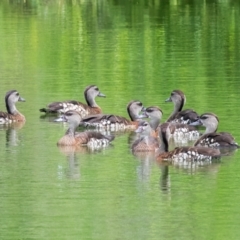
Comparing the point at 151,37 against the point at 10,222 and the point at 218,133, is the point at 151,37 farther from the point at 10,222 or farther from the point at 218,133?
the point at 10,222

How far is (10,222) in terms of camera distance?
13594 millimetres

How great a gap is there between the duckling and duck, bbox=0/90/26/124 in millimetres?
3111

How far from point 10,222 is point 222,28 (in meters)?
23.4

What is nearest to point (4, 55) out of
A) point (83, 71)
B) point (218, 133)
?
point (83, 71)

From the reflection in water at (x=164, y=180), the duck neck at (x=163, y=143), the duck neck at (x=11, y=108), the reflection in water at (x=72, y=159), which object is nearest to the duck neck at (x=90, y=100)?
the duck neck at (x=11, y=108)

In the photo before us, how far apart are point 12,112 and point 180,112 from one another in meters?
2.70

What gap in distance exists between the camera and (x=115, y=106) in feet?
72.8

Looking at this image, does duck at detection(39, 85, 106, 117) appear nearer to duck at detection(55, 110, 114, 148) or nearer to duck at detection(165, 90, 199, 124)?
duck at detection(165, 90, 199, 124)

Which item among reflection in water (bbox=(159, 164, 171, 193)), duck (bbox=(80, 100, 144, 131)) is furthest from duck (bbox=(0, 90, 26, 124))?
reflection in water (bbox=(159, 164, 171, 193))

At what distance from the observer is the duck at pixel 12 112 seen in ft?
67.5

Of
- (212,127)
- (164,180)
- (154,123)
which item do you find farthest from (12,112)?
(164,180)

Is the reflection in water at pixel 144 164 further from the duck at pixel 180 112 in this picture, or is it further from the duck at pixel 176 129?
the duck at pixel 180 112

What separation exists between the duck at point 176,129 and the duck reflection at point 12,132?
1.91m

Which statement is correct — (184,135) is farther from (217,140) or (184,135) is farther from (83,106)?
(83,106)
